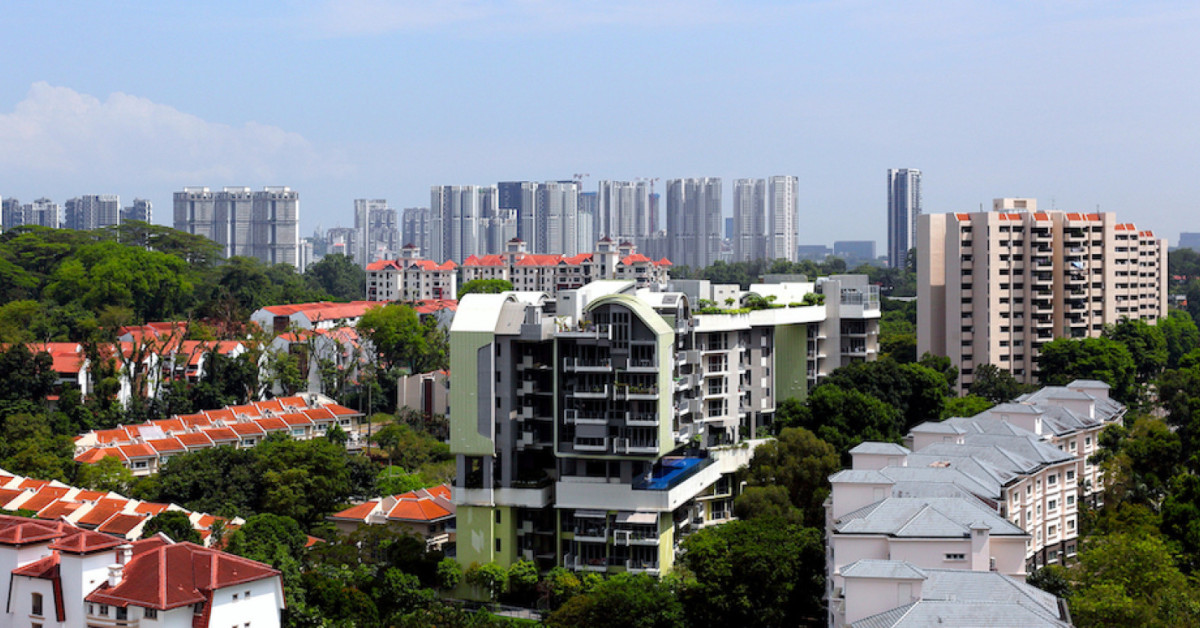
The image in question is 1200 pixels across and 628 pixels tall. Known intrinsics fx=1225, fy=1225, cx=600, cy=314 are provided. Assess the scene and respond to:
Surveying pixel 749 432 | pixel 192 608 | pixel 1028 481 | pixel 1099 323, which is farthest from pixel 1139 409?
pixel 192 608

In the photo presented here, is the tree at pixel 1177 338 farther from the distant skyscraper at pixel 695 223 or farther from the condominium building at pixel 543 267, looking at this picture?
the distant skyscraper at pixel 695 223

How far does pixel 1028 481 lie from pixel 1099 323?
17.6 m

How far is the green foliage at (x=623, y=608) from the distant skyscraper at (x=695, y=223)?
59270mm

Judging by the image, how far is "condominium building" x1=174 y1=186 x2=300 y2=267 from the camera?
75.1m

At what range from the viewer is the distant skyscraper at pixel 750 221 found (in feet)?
253

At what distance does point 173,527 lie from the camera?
18359 millimetres

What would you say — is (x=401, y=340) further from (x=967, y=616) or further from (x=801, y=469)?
(x=967, y=616)

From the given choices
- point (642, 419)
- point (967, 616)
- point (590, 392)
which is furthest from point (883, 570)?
point (590, 392)

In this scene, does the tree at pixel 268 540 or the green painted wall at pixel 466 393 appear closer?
the tree at pixel 268 540

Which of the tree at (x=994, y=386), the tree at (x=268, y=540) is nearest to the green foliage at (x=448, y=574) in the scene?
the tree at (x=268, y=540)

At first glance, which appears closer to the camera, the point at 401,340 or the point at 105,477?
the point at 105,477

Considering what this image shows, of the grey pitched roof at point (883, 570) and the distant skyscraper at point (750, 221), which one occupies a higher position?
the distant skyscraper at point (750, 221)

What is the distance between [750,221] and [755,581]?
62.7m

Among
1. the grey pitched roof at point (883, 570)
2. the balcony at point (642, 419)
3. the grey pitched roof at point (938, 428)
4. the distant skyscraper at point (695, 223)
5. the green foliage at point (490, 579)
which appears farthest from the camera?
the distant skyscraper at point (695, 223)
